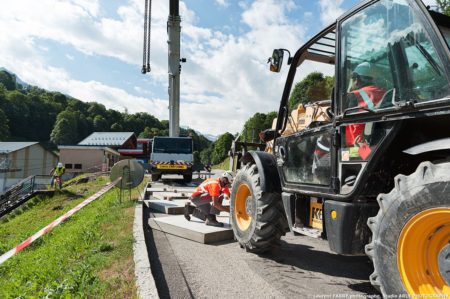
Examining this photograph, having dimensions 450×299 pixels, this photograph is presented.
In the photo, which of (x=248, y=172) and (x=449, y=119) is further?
(x=248, y=172)

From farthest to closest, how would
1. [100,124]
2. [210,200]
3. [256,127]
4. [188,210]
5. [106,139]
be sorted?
[100,124] → [106,139] → [256,127] → [188,210] → [210,200]

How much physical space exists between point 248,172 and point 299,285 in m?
1.69

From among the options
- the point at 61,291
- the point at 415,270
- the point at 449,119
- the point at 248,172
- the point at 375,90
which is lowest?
the point at 61,291

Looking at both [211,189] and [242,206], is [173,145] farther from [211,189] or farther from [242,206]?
[242,206]

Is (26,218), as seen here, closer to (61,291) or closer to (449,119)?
(61,291)

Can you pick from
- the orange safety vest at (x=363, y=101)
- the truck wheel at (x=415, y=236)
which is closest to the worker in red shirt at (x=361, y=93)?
the orange safety vest at (x=363, y=101)

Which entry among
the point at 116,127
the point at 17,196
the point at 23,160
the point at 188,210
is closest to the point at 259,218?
the point at 188,210

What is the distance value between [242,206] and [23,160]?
1769 inches

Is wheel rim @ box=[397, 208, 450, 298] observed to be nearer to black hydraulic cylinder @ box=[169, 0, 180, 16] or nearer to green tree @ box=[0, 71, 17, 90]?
black hydraulic cylinder @ box=[169, 0, 180, 16]

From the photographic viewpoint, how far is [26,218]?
16578mm

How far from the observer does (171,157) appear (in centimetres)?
1936

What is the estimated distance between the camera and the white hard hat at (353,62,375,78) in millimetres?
3312

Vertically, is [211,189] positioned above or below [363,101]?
below


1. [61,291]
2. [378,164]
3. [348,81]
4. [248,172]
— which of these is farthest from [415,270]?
[61,291]
